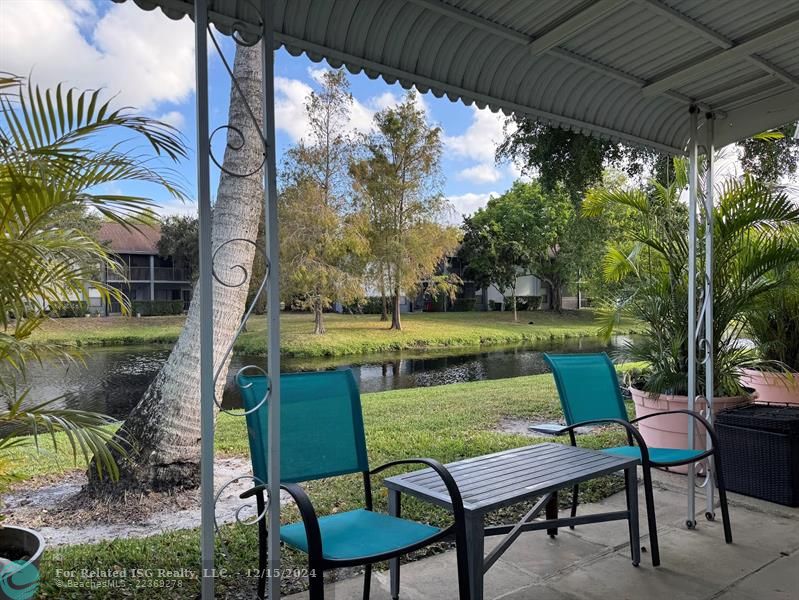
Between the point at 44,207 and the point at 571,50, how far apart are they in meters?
2.58

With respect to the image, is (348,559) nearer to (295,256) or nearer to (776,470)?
(776,470)

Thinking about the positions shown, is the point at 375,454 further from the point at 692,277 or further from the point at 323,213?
the point at 323,213

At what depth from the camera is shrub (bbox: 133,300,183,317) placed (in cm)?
2165

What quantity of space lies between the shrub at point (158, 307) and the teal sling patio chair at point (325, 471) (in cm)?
2075

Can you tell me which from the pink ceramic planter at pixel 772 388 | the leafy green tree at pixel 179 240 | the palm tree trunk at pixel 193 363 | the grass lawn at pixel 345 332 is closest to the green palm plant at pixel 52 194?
the palm tree trunk at pixel 193 363

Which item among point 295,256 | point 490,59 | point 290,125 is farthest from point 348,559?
point 290,125

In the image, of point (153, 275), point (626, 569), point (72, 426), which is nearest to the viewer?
point (72, 426)

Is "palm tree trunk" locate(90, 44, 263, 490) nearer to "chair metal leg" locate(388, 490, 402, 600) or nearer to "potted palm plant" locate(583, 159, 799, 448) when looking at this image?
"chair metal leg" locate(388, 490, 402, 600)

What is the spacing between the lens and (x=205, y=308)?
167 cm

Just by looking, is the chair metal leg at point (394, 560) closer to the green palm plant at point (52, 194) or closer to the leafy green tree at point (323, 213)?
the green palm plant at point (52, 194)

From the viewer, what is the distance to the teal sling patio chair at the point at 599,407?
311 cm

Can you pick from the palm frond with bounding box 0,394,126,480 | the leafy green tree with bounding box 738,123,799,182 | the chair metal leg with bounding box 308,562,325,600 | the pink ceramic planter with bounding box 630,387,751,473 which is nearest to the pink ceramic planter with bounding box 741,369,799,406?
the pink ceramic planter with bounding box 630,387,751,473

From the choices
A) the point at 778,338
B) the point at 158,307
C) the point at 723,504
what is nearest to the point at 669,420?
the point at 723,504

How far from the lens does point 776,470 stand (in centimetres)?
372
